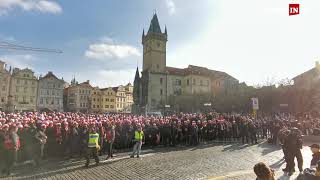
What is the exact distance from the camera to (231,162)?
14.8 meters

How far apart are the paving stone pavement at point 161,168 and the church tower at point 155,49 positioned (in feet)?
290

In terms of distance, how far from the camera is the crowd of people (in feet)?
45.0

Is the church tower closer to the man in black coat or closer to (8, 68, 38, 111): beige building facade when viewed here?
(8, 68, 38, 111): beige building facade

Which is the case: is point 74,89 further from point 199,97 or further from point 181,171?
point 181,171

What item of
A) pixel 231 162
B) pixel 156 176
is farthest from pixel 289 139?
pixel 156 176

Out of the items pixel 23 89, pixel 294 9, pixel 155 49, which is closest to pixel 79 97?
pixel 23 89

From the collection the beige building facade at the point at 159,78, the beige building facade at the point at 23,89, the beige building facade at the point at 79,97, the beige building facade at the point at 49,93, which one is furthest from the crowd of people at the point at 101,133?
the beige building facade at the point at 79,97

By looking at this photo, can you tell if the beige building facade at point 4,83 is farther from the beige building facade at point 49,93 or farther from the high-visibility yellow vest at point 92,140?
the high-visibility yellow vest at point 92,140

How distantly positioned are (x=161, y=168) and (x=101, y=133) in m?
4.64

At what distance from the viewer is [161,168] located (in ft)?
42.3

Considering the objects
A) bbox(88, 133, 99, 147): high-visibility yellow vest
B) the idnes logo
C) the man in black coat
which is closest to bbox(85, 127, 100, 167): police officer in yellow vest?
bbox(88, 133, 99, 147): high-visibility yellow vest

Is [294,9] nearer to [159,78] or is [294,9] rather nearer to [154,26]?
[159,78]

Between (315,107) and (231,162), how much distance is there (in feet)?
126

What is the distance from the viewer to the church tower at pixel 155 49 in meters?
106
